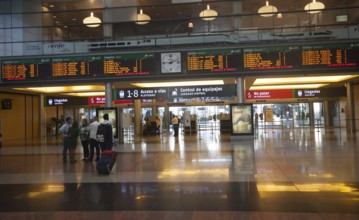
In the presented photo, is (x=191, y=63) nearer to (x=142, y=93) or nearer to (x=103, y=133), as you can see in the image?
(x=142, y=93)

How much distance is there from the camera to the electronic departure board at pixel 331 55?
630 inches

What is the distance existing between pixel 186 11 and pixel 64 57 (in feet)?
30.0

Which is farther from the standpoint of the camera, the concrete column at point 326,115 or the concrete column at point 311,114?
the concrete column at point 311,114

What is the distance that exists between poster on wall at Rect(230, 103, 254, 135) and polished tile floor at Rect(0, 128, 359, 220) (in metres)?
6.28

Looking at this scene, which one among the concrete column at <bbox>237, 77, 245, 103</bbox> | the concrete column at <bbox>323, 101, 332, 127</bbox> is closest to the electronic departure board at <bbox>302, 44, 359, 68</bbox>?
the concrete column at <bbox>237, 77, 245, 103</bbox>

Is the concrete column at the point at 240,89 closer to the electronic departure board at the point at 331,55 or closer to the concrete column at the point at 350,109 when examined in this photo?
the electronic departure board at the point at 331,55

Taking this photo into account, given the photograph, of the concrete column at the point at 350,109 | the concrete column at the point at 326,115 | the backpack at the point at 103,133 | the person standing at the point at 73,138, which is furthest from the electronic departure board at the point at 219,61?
the concrete column at the point at 326,115

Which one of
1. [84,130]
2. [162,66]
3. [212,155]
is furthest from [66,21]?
[212,155]

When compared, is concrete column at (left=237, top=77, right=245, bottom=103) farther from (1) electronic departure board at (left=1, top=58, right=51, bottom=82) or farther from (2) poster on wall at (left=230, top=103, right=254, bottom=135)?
(1) electronic departure board at (left=1, top=58, right=51, bottom=82)

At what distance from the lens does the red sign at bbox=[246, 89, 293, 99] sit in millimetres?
24484

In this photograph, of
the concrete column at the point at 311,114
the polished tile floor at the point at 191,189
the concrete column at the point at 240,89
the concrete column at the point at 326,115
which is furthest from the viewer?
the concrete column at the point at 311,114

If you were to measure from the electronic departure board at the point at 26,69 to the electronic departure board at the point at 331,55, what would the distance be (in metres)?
12.6

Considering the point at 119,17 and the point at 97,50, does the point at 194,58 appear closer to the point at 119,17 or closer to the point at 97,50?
the point at 97,50

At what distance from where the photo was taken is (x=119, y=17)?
68.0ft
